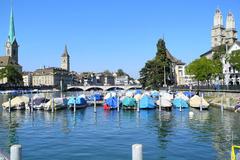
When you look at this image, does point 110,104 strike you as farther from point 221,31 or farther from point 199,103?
point 221,31

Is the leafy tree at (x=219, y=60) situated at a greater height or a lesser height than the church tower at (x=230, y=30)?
lesser

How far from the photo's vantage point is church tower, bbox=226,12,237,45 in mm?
180875

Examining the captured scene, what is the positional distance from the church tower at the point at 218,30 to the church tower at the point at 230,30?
8.50ft

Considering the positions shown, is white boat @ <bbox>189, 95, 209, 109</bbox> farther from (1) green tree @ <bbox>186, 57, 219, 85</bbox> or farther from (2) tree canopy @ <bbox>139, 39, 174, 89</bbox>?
(2) tree canopy @ <bbox>139, 39, 174, 89</bbox>

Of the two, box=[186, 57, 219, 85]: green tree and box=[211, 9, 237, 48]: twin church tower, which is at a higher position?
box=[211, 9, 237, 48]: twin church tower

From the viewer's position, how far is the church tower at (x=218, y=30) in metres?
182

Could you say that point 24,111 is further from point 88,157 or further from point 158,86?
point 158,86

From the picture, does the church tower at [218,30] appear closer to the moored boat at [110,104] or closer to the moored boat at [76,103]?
the moored boat at [76,103]

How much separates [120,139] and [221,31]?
533 feet

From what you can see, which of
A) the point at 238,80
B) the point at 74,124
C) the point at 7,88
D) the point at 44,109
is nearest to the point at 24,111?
the point at 44,109

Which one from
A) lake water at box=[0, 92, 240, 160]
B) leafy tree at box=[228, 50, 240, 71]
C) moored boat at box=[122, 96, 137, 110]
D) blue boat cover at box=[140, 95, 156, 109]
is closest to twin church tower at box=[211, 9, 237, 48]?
leafy tree at box=[228, 50, 240, 71]

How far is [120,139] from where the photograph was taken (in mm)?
32031

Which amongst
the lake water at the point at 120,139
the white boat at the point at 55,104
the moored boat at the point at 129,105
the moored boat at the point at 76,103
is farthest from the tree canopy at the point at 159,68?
the lake water at the point at 120,139

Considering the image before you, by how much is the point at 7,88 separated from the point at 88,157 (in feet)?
573
